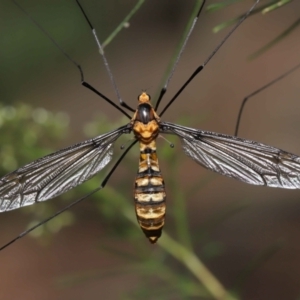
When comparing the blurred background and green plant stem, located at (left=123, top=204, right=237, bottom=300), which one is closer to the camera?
green plant stem, located at (left=123, top=204, right=237, bottom=300)

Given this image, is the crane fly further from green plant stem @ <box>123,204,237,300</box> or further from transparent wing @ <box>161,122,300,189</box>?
green plant stem @ <box>123,204,237,300</box>

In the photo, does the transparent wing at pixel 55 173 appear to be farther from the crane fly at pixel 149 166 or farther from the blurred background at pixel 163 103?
the blurred background at pixel 163 103

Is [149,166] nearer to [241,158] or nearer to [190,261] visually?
[241,158]

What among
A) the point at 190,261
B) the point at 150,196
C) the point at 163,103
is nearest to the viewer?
the point at 150,196

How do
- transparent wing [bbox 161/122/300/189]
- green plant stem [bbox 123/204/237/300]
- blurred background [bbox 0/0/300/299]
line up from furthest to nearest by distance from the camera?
blurred background [bbox 0/0/300/299]
green plant stem [bbox 123/204/237/300]
transparent wing [bbox 161/122/300/189]

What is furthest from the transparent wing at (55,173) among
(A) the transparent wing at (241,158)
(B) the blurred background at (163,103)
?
(B) the blurred background at (163,103)

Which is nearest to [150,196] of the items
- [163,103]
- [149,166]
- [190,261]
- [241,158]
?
[149,166]

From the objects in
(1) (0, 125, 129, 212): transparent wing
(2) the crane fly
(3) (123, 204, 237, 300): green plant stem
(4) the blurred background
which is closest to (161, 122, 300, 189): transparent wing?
(2) the crane fly
